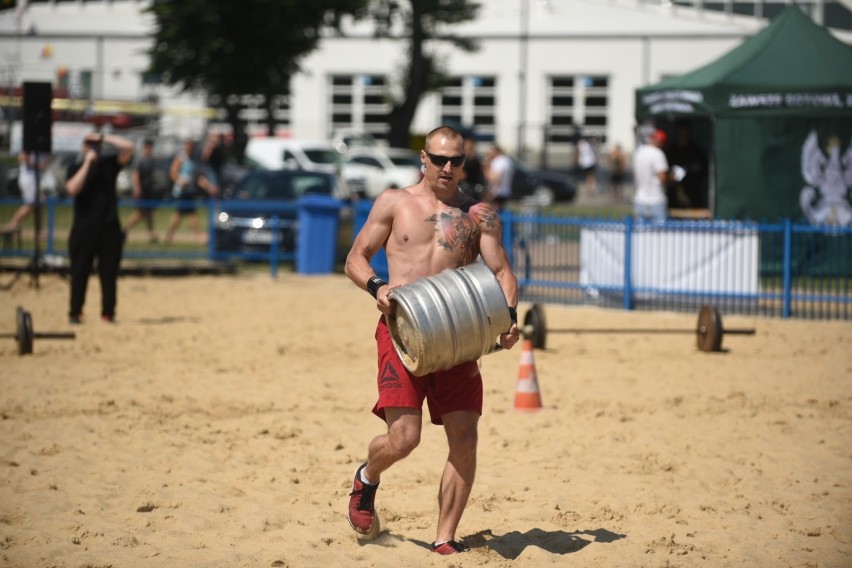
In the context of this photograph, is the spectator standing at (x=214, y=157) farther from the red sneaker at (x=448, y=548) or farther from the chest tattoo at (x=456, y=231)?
the red sneaker at (x=448, y=548)

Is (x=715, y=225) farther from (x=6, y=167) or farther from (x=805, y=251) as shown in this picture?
(x=6, y=167)

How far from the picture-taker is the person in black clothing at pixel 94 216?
44.1 ft

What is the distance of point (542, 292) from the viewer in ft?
58.4

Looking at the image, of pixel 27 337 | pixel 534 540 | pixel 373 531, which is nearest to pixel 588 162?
pixel 27 337

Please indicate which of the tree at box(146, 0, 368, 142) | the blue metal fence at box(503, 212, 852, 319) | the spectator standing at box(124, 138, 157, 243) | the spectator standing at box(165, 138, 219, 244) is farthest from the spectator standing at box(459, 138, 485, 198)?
the tree at box(146, 0, 368, 142)

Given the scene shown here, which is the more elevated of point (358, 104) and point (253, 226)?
point (358, 104)

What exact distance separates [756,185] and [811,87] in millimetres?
1490

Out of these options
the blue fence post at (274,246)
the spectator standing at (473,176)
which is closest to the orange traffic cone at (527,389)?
the spectator standing at (473,176)

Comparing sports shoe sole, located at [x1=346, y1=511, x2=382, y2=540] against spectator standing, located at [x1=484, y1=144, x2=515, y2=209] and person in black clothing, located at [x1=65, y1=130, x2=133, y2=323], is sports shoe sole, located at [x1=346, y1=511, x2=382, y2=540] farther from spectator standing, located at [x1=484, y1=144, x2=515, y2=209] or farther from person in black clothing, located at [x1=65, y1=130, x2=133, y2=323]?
spectator standing, located at [x1=484, y1=144, x2=515, y2=209]

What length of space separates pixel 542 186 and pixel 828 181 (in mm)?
21898

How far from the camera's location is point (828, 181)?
1822cm

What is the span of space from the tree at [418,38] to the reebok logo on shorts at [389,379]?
34524mm

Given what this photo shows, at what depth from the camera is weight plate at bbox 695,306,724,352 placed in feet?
41.1

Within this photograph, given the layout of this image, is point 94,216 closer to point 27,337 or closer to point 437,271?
point 27,337
